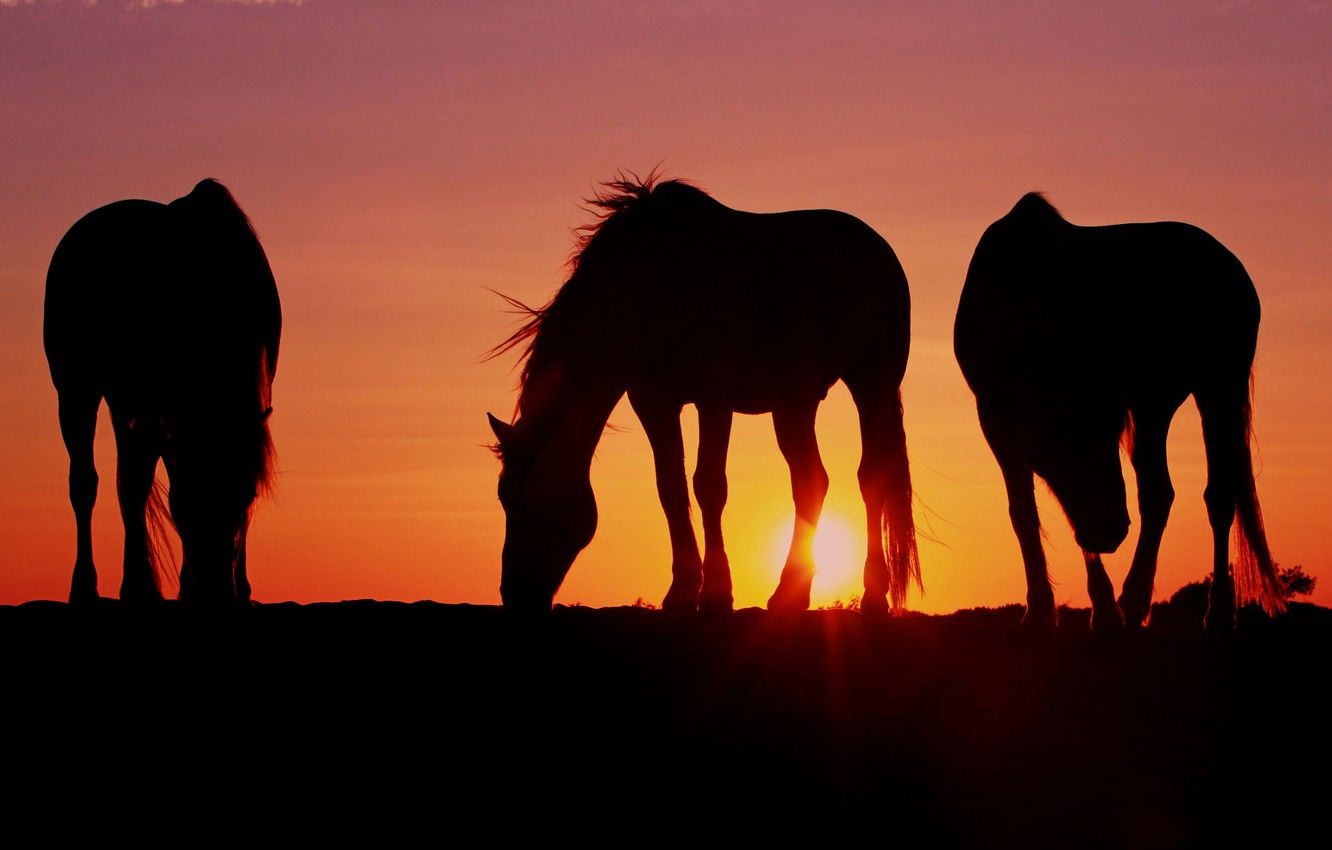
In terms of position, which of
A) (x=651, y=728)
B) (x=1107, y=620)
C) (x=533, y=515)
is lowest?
(x=651, y=728)

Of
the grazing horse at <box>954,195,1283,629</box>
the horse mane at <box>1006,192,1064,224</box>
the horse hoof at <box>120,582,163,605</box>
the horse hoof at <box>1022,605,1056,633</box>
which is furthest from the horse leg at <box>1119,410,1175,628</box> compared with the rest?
the horse hoof at <box>120,582,163,605</box>

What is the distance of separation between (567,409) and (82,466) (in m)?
3.60

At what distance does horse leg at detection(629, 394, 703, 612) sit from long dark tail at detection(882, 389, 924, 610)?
1.76 meters

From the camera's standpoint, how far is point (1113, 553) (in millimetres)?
11609

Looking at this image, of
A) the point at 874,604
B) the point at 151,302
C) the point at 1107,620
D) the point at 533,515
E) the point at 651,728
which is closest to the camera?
the point at 651,728

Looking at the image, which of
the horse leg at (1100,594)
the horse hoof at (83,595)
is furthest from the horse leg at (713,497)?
the horse hoof at (83,595)

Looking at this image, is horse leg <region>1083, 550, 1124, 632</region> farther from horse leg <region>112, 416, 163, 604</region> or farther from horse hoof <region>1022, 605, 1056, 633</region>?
horse leg <region>112, 416, 163, 604</region>

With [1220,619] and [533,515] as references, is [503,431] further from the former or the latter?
[1220,619]

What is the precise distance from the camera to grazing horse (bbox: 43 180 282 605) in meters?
10.7

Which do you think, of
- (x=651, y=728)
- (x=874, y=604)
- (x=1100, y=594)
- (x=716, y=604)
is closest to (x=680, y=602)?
(x=716, y=604)

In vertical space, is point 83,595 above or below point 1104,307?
below

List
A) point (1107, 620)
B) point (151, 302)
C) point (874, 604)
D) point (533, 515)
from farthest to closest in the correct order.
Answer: point (874, 604) → point (151, 302) → point (1107, 620) → point (533, 515)

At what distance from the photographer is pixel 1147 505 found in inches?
472

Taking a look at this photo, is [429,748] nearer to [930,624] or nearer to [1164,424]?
[930,624]
